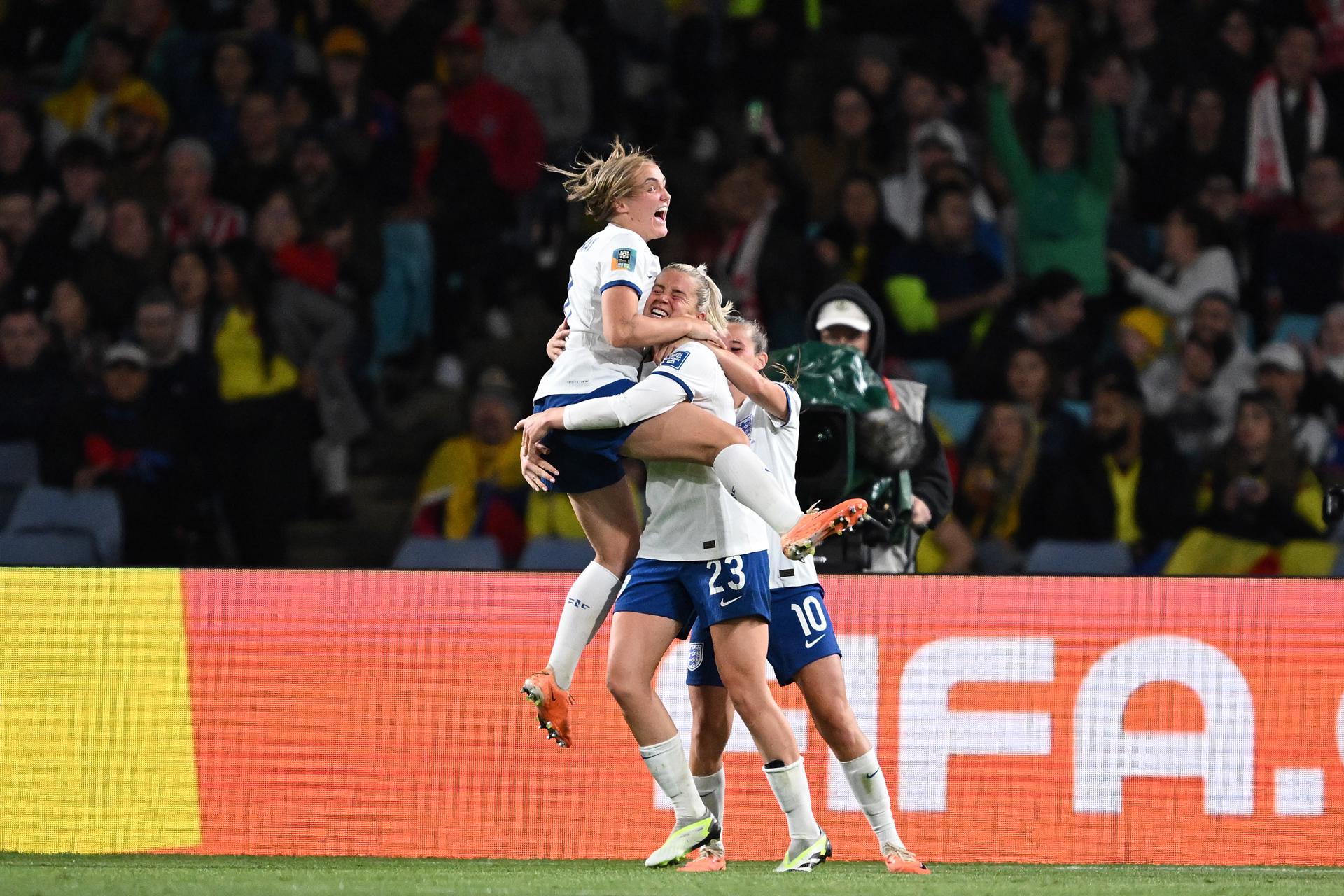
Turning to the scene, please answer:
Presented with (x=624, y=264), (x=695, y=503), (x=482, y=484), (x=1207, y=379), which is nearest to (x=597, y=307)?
(x=624, y=264)

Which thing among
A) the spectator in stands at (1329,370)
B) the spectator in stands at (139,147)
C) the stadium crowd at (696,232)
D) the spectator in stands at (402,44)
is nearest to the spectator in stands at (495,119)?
the stadium crowd at (696,232)

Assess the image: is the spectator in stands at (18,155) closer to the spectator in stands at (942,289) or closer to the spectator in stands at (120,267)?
the spectator in stands at (120,267)

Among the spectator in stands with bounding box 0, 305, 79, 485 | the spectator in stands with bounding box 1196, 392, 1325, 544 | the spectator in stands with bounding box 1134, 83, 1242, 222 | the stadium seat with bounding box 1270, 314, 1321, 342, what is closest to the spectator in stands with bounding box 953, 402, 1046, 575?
the spectator in stands with bounding box 1196, 392, 1325, 544

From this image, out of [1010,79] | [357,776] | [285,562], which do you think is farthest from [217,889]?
[1010,79]

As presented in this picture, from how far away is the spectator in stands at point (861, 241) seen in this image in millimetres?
10945

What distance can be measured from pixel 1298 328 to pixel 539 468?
6.57 meters

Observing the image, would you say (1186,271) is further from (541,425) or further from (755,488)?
(541,425)

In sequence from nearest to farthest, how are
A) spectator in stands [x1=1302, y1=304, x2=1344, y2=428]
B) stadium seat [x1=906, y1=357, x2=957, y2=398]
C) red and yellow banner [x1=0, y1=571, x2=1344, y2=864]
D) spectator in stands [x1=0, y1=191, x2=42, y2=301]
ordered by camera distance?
red and yellow banner [x1=0, y1=571, x2=1344, y2=864]
spectator in stands [x1=1302, y1=304, x2=1344, y2=428]
stadium seat [x1=906, y1=357, x2=957, y2=398]
spectator in stands [x1=0, y1=191, x2=42, y2=301]

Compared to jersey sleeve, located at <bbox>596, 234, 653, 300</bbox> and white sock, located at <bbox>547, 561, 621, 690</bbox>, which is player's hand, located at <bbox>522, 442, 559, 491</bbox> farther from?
jersey sleeve, located at <bbox>596, 234, 653, 300</bbox>

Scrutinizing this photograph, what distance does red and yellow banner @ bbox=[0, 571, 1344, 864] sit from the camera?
688 cm

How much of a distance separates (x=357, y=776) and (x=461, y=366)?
4.73 m

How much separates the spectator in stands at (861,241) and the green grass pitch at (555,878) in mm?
4885

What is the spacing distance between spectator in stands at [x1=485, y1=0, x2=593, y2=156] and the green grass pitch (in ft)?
21.2

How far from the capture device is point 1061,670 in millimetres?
6957
